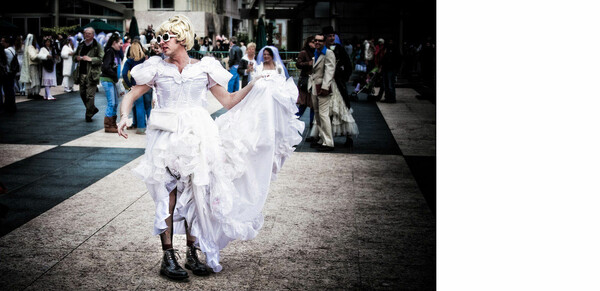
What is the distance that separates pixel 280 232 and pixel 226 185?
125 centimetres

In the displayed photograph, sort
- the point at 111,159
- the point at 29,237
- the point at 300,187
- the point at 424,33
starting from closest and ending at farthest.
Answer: the point at 29,237 < the point at 300,187 < the point at 111,159 < the point at 424,33

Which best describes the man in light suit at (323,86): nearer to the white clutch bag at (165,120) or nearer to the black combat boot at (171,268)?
the white clutch bag at (165,120)

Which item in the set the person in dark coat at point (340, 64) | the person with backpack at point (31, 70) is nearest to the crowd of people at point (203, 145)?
the person in dark coat at point (340, 64)

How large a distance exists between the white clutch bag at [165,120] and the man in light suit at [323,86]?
5322 mm

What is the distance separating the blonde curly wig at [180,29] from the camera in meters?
4.53

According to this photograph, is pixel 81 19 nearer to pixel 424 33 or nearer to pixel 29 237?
pixel 424 33

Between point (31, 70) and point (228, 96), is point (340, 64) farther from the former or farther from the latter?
point (31, 70)

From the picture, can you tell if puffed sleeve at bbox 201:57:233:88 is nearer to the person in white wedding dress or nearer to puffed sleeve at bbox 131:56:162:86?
the person in white wedding dress

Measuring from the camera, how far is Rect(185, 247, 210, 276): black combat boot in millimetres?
4688

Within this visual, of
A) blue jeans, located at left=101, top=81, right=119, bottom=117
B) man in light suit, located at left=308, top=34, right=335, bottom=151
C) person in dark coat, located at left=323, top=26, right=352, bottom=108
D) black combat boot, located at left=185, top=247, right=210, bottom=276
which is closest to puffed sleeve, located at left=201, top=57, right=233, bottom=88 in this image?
black combat boot, located at left=185, top=247, right=210, bottom=276

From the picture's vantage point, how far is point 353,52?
31.8m

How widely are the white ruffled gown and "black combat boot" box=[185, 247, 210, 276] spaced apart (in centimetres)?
9
